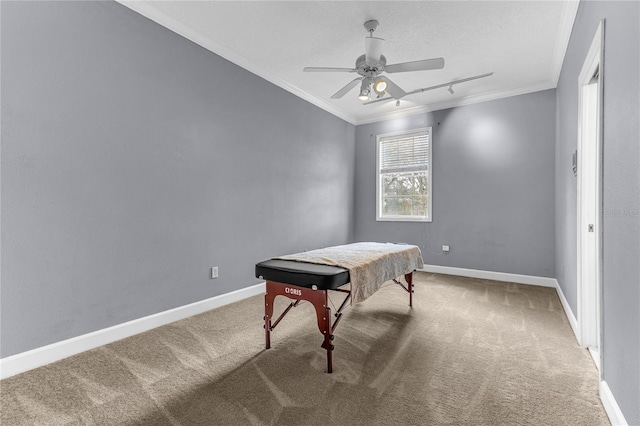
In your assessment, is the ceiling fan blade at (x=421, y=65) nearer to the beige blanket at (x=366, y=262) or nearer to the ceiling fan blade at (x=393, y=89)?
the ceiling fan blade at (x=393, y=89)

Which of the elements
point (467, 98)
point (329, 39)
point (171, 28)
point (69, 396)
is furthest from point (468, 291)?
point (171, 28)

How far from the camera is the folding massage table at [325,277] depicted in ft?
6.01

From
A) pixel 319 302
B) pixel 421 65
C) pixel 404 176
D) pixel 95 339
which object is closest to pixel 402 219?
pixel 404 176

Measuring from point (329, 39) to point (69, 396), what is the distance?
3404 mm

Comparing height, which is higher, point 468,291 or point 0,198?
point 0,198

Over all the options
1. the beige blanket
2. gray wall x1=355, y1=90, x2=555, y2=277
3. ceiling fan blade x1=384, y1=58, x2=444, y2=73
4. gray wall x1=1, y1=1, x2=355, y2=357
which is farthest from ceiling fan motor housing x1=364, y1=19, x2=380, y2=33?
gray wall x1=355, y1=90, x2=555, y2=277

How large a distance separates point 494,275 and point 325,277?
3.60 metres

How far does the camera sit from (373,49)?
2.57m

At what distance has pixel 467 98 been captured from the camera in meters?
4.48

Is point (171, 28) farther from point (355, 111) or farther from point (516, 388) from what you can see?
point (516, 388)

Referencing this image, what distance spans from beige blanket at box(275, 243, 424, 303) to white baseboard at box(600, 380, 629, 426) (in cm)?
130

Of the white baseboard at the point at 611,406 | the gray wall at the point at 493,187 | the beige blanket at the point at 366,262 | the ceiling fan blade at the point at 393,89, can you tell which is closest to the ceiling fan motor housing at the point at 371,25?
the ceiling fan blade at the point at 393,89

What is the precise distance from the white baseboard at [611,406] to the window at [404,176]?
345 centimetres

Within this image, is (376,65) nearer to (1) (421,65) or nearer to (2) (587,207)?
(1) (421,65)
